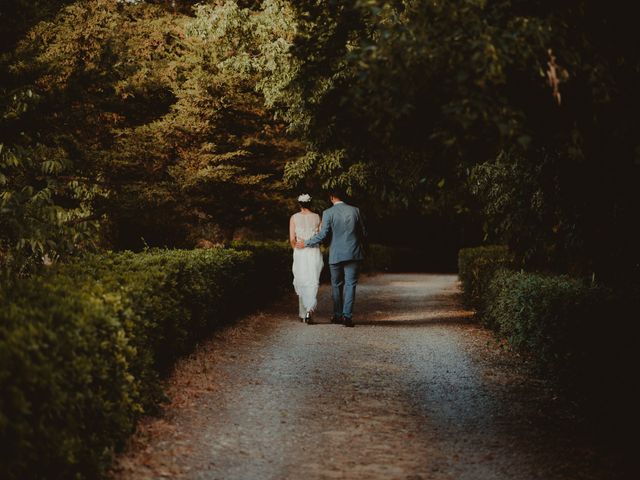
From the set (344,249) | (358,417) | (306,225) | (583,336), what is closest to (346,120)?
(358,417)

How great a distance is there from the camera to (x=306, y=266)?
11898 millimetres

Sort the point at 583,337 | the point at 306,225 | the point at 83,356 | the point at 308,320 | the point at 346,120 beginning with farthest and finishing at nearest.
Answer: the point at 306,225 → the point at 308,320 → the point at 583,337 → the point at 346,120 → the point at 83,356

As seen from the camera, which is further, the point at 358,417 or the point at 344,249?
the point at 344,249

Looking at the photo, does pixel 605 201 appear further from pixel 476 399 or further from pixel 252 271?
pixel 252 271

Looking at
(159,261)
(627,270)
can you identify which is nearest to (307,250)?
(159,261)

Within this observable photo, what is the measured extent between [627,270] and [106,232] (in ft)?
38.7

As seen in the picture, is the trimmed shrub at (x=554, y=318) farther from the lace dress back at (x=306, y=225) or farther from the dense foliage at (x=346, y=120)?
the lace dress back at (x=306, y=225)

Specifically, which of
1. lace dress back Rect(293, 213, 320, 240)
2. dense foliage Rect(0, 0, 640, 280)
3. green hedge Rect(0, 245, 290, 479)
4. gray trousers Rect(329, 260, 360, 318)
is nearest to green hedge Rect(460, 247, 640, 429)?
dense foliage Rect(0, 0, 640, 280)

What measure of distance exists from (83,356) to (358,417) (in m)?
2.66

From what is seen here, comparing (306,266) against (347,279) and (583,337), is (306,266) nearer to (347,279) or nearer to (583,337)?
(347,279)

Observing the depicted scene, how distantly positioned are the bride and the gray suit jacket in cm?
44

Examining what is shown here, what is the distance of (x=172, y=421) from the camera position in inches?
228

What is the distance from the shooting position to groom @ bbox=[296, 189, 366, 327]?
11.4m

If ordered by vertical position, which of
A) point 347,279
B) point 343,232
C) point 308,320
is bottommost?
point 308,320
